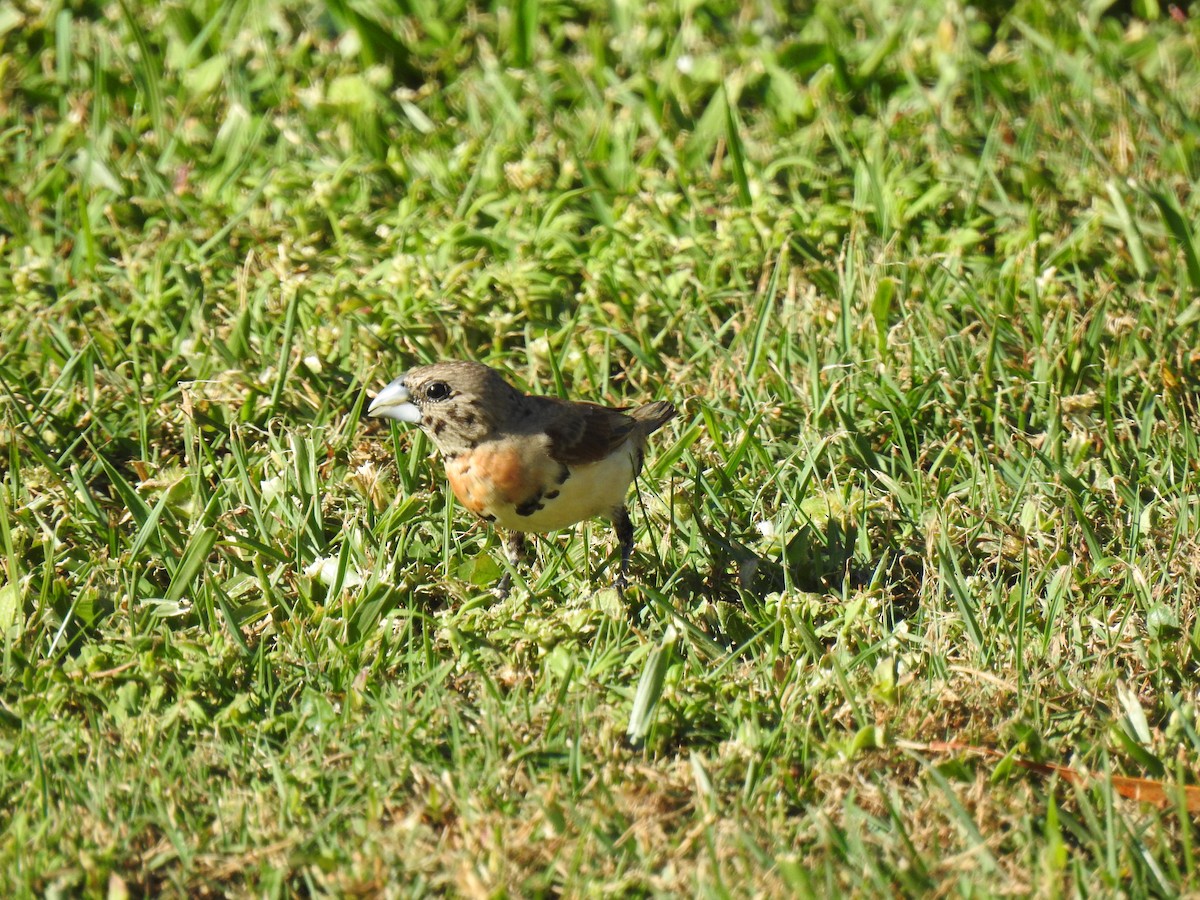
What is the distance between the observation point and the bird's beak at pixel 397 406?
4.61 metres

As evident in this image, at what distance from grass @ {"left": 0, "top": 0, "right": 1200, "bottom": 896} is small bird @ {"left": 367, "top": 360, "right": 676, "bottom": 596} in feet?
0.92

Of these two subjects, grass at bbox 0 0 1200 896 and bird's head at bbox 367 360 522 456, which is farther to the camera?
bird's head at bbox 367 360 522 456

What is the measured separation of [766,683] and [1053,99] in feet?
14.0

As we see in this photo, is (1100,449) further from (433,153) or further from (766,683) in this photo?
(433,153)

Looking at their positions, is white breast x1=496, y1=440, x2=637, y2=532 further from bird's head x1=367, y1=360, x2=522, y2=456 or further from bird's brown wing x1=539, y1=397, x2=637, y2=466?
bird's head x1=367, y1=360, x2=522, y2=456

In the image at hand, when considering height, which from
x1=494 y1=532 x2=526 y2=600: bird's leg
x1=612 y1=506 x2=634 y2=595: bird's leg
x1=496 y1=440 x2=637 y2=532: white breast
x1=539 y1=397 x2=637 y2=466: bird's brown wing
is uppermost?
x1=539 y1=397 x2=637 y2=466: bird's brown wing

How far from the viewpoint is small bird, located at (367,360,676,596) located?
4441 millimetres

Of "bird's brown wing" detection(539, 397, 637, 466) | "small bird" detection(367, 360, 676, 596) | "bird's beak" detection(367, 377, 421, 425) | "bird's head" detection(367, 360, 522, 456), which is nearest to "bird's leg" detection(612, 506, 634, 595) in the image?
"small bird" detection(367, 360, 676, 596)

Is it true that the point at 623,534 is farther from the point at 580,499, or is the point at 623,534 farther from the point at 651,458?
the point at 651,458

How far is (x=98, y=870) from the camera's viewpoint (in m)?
3.38

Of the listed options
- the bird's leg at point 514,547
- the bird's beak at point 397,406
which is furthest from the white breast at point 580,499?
the bird's beak at point 397,406

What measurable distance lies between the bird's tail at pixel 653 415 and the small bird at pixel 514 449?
7.6 inches

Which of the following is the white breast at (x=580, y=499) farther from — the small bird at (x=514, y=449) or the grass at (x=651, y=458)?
the grass at (x=651, y=458)

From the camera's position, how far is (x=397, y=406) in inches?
182
